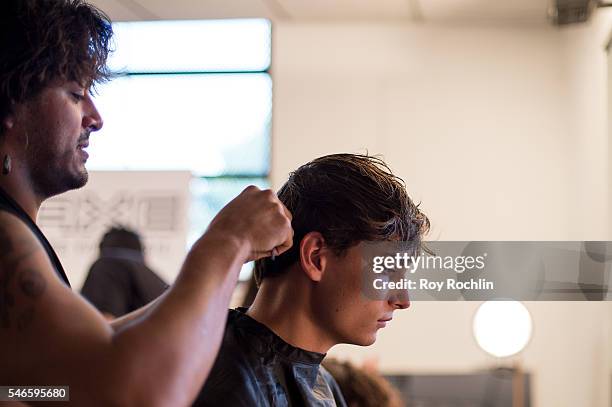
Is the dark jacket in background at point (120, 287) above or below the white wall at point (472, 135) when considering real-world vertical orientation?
below

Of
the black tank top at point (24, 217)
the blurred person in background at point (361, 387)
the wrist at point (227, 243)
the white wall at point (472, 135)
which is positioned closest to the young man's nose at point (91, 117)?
the black tank top at point (24, 217)

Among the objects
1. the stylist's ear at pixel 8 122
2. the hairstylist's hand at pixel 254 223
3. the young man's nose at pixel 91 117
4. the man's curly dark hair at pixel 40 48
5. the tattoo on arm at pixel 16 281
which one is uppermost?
the man's curly dark hair at pixel 40 48

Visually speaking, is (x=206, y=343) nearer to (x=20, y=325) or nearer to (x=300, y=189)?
(x=20, y=325)

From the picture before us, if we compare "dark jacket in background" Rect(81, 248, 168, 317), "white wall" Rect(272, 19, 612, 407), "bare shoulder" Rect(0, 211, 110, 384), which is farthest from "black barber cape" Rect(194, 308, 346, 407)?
"dark jacket in background" Rect(81, 248, 168, 317)

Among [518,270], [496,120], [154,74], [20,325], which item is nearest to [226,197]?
[154,74]

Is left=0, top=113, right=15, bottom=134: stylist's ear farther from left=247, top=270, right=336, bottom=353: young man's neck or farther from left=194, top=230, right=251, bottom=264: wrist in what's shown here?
left=247, top=270, right=336, bottom=353: young man's neck

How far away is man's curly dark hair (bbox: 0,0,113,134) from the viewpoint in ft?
3.24

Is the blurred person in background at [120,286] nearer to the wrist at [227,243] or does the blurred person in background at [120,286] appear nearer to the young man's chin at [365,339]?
the young man's chin at [365,339]

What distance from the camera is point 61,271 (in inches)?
37.4

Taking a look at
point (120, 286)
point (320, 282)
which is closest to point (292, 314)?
point (320, 282)

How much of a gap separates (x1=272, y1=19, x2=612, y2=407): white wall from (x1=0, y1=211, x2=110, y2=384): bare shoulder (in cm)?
60

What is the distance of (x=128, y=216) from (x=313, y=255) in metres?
1.74

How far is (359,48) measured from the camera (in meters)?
2.30

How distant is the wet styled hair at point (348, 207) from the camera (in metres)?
1.22
